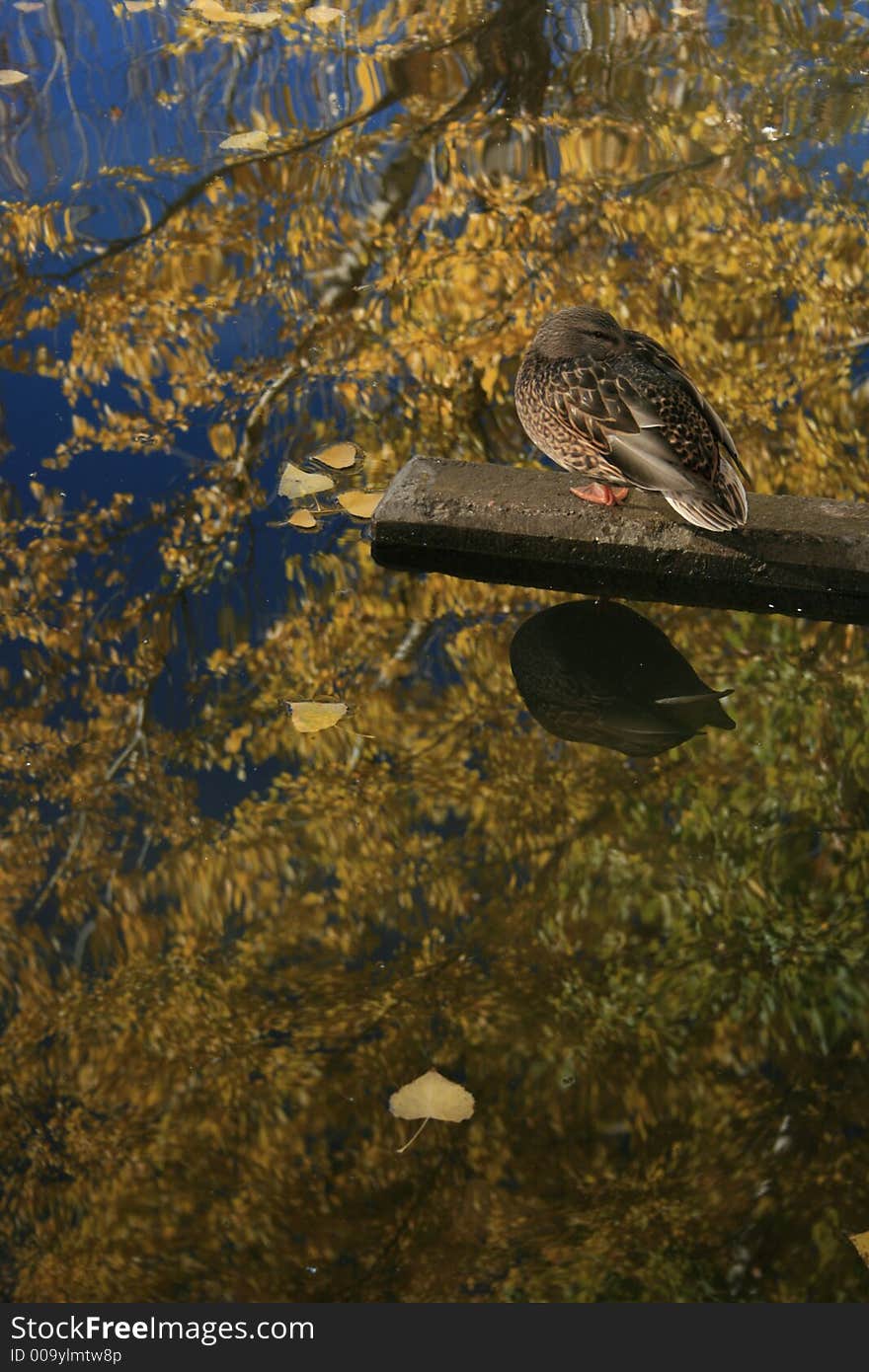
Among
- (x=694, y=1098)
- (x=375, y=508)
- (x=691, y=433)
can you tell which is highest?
(x=691, y=433)

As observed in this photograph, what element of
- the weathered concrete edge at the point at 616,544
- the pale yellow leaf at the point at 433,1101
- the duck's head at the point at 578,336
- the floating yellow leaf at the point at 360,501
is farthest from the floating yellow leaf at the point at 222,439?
the pale yellow leaf at the point at 433,1101

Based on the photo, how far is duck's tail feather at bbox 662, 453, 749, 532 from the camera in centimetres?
359

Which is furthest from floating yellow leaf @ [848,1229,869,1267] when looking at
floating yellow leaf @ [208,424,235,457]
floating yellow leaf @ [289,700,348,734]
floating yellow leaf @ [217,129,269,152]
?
floating yellow leaf @ [217,129,269,152]

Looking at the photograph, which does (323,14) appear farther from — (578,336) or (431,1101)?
(431,1101)

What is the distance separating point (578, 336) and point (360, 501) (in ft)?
2.86

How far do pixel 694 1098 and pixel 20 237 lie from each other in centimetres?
470

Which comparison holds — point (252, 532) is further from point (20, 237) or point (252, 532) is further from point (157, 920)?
point (20, 237)

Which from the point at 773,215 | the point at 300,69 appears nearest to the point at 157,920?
the point at 773,215

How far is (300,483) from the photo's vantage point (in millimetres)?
4473

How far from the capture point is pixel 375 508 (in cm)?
414

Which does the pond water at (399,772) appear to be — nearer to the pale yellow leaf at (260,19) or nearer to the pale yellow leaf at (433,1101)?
the pale yellow leaf at (433,1101)

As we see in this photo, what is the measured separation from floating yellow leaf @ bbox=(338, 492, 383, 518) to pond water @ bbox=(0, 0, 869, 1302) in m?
0.02

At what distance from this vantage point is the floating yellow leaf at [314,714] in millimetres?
3504

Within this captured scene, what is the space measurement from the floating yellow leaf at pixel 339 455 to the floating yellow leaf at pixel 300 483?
0.20 feet
